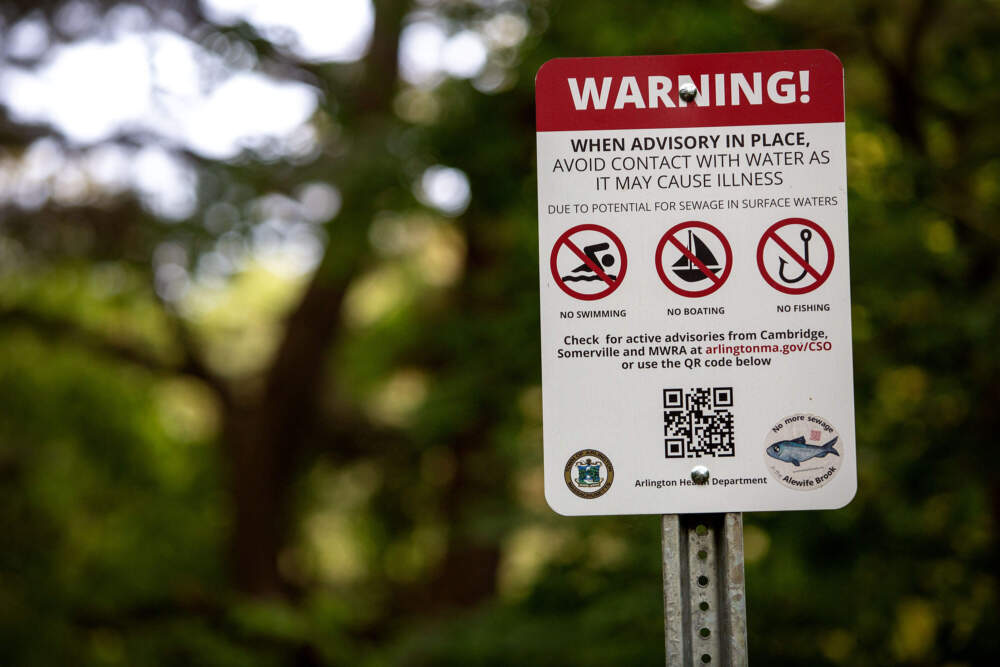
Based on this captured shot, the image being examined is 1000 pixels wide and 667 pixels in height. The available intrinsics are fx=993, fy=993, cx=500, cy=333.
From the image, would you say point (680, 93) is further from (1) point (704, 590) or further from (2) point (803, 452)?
(1) point (704, 590)

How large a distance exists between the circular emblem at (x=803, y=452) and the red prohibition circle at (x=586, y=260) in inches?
12.2

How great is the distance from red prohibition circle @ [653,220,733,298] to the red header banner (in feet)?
0.54

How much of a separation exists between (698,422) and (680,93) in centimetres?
50

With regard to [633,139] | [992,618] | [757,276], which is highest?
[633,139]

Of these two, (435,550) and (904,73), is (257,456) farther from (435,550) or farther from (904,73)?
(904,73)

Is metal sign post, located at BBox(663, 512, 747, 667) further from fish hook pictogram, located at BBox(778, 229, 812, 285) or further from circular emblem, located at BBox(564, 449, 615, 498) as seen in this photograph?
fish hook pictogram, located at BBox(778, 229, 812, 285)

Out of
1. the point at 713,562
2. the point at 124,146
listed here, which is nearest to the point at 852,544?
the point at 713,562

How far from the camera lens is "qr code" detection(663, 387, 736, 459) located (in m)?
1.43

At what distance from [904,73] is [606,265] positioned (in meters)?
2.80

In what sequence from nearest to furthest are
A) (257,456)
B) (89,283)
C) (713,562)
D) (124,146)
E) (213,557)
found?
(713,562), (124,146), (89,283), (257,456), (213,557)

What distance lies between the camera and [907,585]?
361 cm

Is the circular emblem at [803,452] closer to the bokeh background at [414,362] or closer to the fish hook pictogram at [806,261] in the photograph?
the fish hook pictogram at [806,261]

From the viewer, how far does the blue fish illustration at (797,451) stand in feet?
4.64

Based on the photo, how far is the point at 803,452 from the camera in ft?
4.65
